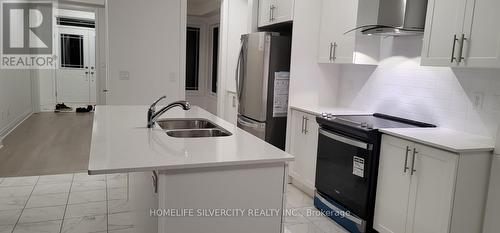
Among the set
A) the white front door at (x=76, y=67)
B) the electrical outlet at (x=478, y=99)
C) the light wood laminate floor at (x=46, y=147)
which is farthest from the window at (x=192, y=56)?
the electrical outlet at (x=478, y=99)

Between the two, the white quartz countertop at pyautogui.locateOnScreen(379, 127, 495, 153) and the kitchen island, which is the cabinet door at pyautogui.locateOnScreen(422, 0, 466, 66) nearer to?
the white quartz countertop at pyautogui.locateOnScreen(379, 127, 495, 153)

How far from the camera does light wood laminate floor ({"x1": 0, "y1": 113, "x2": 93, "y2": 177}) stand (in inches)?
168

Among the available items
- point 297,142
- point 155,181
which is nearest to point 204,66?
point 297,142

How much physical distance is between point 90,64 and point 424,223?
938cm

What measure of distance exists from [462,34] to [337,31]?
1.37 m

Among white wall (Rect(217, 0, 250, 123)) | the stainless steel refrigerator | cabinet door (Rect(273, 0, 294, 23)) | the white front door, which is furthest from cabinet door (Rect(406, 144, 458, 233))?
the white front door

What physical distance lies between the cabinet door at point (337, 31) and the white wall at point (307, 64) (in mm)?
84

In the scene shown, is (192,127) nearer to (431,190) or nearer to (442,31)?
(431,190)

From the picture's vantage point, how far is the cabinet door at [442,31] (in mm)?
2389

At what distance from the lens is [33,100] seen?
820 centimetres

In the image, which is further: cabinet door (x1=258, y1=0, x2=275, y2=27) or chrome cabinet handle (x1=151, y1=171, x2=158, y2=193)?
cabinet door (x1=258, y1=0, x2=275, y2=27)

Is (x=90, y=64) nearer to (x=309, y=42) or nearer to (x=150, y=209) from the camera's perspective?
(x=309, y=42)

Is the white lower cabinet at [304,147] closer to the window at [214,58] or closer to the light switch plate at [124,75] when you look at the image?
the light switch plate at [124,75]

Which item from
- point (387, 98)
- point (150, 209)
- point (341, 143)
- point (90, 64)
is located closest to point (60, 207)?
point (150, 209)
